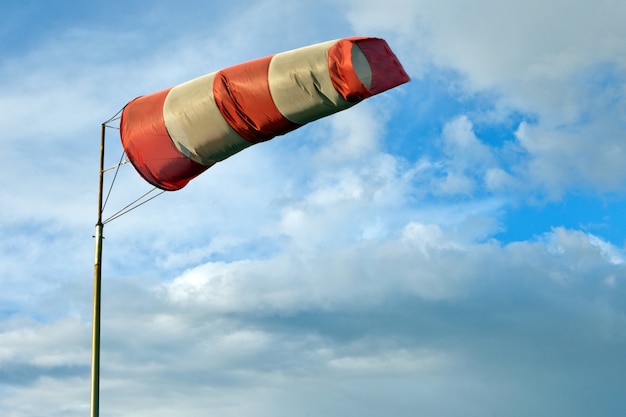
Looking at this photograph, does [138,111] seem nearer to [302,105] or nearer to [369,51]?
[302,105]

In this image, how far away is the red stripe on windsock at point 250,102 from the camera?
22969mm

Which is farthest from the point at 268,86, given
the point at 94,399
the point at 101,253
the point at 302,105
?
the point at 94,399

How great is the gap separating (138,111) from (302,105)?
566 cm

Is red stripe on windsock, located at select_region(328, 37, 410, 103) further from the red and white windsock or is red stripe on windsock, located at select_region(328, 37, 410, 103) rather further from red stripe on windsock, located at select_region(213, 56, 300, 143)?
red stripe on windsock, located at select_region(213, 56, 300, 143)

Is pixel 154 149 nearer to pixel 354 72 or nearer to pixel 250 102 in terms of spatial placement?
pixel 250 102

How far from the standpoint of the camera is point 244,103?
2334 cm

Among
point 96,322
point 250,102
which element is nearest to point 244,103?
point 250,102

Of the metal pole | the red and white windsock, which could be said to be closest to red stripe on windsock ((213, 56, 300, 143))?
the red and white windsock

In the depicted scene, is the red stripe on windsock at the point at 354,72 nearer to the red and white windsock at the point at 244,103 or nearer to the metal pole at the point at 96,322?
the red and white windsock at the point at 244,103

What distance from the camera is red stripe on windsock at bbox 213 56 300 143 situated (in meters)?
23.0

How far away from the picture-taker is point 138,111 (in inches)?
1011

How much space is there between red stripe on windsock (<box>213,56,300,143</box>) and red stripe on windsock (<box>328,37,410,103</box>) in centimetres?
196

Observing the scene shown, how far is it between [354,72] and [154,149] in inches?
261

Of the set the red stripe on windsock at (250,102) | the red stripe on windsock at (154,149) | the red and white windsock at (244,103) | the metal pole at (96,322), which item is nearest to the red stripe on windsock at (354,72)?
the red and white windsock at (244,103)
